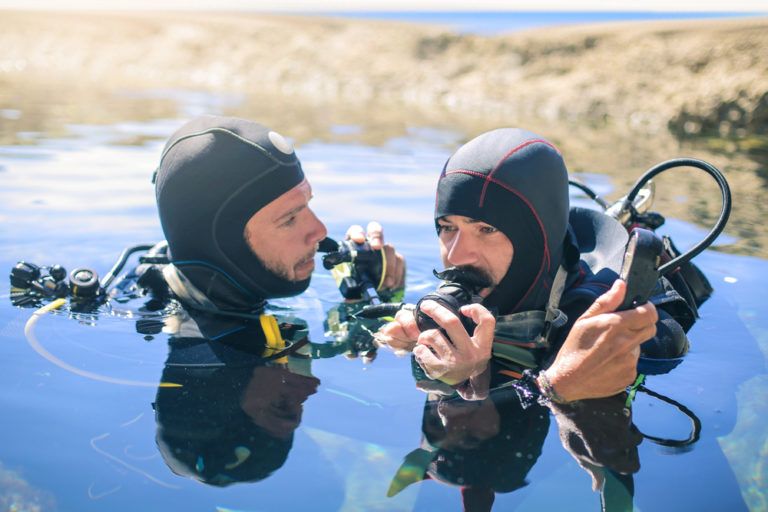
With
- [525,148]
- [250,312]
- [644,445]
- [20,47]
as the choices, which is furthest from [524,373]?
[20,47]

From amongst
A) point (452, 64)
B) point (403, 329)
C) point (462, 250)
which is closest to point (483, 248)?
point (462, 250)

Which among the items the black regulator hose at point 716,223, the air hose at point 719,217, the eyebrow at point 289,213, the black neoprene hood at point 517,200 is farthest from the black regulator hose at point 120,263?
the black regulator hose at point 716,223

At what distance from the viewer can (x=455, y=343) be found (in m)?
2.49

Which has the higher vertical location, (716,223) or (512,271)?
(716,223)

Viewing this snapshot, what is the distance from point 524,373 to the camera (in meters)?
2.77

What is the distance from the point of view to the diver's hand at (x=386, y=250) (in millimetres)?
3912

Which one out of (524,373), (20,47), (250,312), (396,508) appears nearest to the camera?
(396,508)

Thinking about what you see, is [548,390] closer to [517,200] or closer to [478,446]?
[478,446]

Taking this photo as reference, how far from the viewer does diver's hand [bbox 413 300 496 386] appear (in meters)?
2.42

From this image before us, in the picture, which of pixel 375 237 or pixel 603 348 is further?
pixel 375 237

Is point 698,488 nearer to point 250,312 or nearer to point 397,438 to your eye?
point 397,438

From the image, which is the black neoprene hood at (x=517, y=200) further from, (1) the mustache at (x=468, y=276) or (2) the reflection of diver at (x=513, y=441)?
(2) the reflection of diver at (x=513, y=441)

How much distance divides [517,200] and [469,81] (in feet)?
47.6

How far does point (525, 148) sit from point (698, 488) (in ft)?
5.05
